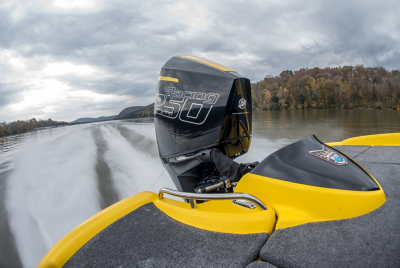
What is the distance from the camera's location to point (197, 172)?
1549 mm

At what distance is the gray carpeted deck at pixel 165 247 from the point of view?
2.35ft

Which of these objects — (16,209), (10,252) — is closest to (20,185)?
(16,209)

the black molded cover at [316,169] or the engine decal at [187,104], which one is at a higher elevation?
the engine decal at [187,104]

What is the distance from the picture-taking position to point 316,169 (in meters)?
0.97

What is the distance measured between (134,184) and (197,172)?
3.96ft

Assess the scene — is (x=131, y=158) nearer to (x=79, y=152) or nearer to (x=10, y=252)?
(x=79, y=152)

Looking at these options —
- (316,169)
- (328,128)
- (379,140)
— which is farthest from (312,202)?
(328,128)

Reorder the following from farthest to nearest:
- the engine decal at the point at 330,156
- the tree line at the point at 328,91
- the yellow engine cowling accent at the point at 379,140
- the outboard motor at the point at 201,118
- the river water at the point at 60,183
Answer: the tree line at the point at 328,91, the yellow engine cowling accent at the point at 379,140, the river water at the point at 60,183, the outboard motor at the point at 201,118, the engine decal at the point at 330,156

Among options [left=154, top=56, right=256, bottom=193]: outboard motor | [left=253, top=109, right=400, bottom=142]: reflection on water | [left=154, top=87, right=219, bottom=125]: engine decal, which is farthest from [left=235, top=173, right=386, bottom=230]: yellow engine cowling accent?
[left=253, top=109, right=400, bottom=142]: reflection on water

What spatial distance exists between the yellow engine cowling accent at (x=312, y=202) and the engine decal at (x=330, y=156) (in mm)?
183

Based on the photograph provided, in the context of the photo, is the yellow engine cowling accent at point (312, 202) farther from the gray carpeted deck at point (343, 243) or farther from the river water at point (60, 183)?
the river water at point (60, 183)

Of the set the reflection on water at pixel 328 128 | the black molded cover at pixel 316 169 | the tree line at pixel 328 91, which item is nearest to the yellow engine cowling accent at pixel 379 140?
the black molded cover at pixel 316 169

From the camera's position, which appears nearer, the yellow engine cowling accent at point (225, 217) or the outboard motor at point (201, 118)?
the yellow engine cowling accent at point (225, 217)

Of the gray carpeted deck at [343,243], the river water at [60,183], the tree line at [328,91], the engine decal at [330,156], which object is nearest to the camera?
the gray carpeted deck at [343,243]
